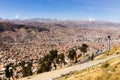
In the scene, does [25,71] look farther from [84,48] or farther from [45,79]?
[45,79]

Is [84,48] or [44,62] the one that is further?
[84,48]

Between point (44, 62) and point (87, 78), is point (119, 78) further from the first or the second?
point (44, 62)

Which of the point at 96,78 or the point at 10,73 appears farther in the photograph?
the point at 10,73

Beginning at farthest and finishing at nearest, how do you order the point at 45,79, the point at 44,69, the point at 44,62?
the point at 44,62, the point at 44,69, the point at 45,79

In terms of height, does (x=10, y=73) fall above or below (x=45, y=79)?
below

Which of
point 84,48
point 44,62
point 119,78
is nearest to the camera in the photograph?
point 119,78

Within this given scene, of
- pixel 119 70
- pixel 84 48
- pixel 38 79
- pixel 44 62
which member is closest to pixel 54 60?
pixel 44 62

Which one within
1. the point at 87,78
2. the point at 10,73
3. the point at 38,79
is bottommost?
the point at 10,73

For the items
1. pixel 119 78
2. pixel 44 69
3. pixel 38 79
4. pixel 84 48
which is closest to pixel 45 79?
pixel 38 79

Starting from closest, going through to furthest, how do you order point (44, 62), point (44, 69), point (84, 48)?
point (44, 69) < point (44, 62) < point (84, 48)
